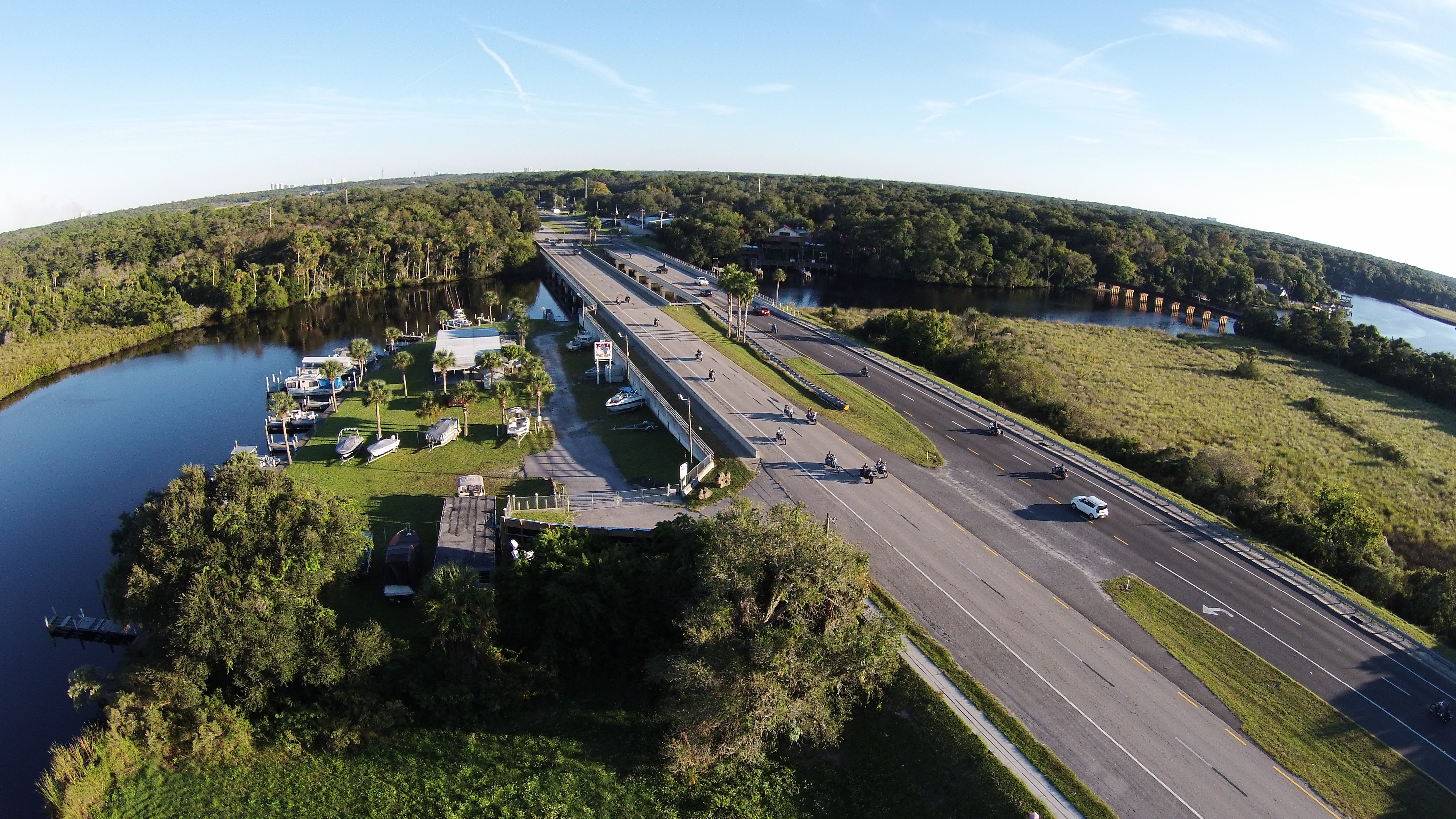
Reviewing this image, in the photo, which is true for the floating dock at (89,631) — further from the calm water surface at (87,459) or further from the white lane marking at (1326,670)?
the white lane marking at (1326,670)

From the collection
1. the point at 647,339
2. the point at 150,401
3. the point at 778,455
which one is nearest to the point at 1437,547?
the point at 778,455

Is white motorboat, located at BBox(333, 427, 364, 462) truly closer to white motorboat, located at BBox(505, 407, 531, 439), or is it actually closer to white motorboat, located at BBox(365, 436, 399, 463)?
white motorboat, located at BBox(365, 436, 399, 463)

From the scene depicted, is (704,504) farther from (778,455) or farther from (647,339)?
(647,339)

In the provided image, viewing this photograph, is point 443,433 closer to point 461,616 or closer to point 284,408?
point 284,408

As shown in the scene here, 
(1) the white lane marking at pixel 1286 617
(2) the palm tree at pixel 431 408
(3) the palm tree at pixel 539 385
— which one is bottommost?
(1) the white lane marking at pixel 1286 617

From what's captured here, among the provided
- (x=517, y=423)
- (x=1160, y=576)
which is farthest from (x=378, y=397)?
(x=1160, y=576)

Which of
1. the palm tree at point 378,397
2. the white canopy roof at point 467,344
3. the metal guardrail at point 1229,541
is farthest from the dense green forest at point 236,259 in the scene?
the metal guardrail at point 1229,541
